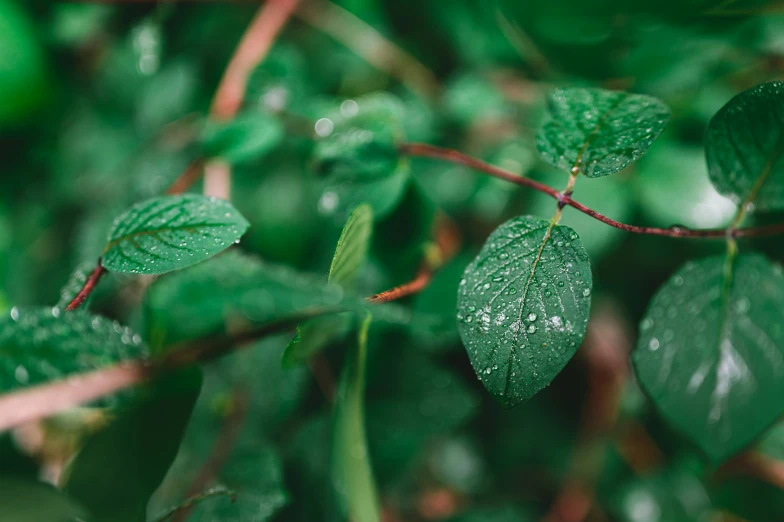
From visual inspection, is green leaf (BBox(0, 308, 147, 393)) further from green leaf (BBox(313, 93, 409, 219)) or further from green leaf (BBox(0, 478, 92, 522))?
green leaf (BBox(313, 93, 409, 219))

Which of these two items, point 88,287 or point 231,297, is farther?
point 88,287

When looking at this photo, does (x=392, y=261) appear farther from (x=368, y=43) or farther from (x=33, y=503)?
(x=368, y=43)

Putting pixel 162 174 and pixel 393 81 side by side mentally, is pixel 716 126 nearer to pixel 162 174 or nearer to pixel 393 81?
pixel 393 81

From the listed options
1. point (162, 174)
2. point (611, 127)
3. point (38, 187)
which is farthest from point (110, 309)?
point (611, 127)

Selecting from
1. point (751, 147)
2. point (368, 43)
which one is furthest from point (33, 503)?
point (368, 43)

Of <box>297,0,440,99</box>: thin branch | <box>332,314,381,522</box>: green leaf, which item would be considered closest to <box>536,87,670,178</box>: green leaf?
<box>332,314,381,522</box>: green leaf

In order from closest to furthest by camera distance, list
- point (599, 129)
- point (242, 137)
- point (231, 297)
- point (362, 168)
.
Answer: point (231, 297)
point (599, 129)
point (362, 168)
point (242, 137)
